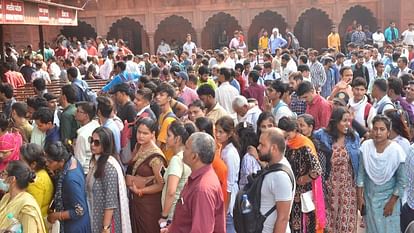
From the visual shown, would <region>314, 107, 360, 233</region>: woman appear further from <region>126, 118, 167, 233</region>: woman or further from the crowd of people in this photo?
<region>126, 118, 167, 233</region>: woman

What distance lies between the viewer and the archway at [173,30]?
26.2 meters

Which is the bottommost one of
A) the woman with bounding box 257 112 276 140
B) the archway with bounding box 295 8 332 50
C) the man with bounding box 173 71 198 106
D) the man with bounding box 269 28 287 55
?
the woman with bounding box 257 112 276 140

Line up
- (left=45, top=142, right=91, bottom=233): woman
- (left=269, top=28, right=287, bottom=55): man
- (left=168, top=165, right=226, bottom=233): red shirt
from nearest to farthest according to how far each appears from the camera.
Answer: (left=168, top=165, right=226, bottom=233): red shirt < (left=45, top=142, right=91, bottom=233): woman < (left=269, top=28, right=287, bottom=55): man

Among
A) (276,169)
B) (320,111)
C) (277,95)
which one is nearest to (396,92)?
(320,111)

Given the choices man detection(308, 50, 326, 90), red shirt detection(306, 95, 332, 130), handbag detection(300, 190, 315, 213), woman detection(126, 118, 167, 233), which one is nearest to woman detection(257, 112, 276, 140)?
handbag detection(300, 190, 315, 213)

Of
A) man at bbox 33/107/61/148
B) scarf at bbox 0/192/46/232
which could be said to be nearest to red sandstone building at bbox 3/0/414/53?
man at bbox 33/107/61/148

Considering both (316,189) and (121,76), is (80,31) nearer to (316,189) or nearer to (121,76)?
(121,76)

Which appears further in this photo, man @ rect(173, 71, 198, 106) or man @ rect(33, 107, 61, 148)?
man @ rect(173, 71, 198, 106)

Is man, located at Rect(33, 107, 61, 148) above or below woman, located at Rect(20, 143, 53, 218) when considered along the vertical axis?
above

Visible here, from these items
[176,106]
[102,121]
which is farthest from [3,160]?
[176,106]

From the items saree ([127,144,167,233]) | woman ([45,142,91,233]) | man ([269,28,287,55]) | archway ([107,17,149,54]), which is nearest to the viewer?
woman ([45,142,91,233])

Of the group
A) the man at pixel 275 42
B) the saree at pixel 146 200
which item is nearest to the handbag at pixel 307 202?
the saree at pixel 146 200

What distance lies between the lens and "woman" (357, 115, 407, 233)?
16.8ft

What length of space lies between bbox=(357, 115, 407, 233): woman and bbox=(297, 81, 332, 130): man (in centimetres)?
136
